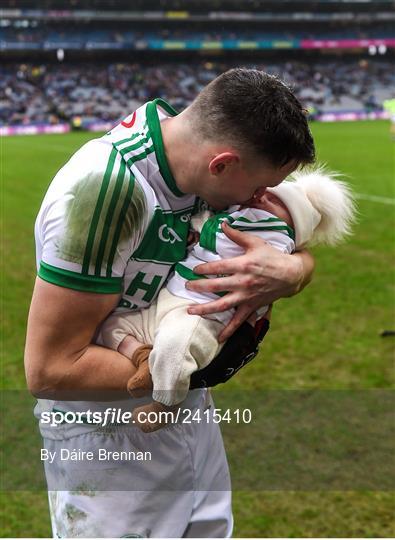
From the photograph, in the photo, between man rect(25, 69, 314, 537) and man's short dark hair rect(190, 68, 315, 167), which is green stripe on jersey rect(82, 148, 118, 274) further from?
man's short dark hair rect(190, 68, 315, 167)

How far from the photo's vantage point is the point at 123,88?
135ft

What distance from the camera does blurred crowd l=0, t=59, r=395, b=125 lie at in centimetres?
3831

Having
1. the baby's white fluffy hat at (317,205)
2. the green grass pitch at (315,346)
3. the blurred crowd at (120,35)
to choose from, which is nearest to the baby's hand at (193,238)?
the baby's white fluffy hat at (317,205)

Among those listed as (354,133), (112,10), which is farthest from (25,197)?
(112,10)

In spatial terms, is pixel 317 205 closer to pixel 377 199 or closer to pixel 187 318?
pixel 187 318

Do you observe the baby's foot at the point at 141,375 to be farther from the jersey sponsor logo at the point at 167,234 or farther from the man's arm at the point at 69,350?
the jersey sponsor logo at the point at 167,234

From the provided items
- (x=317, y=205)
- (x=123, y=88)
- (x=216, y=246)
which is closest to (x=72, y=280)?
(x=216, y=246)

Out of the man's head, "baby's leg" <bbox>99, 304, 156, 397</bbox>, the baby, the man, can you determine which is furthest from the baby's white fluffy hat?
"baby's leg" <bbox>99, 304, 156, 397</bbox>

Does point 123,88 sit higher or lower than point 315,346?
lower

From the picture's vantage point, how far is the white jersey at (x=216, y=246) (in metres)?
1.47

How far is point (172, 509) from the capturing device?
169cm

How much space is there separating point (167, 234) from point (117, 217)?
18 cm

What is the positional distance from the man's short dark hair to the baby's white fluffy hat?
9.8 inches

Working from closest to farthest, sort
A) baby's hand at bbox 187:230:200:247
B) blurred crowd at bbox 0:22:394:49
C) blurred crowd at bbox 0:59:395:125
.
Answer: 1. baby's hand at bbox 187:230:200:247
2. blurred crowd at bbox 0:59:395:125
3. blurred crowd at bbox 0:22:394:49
